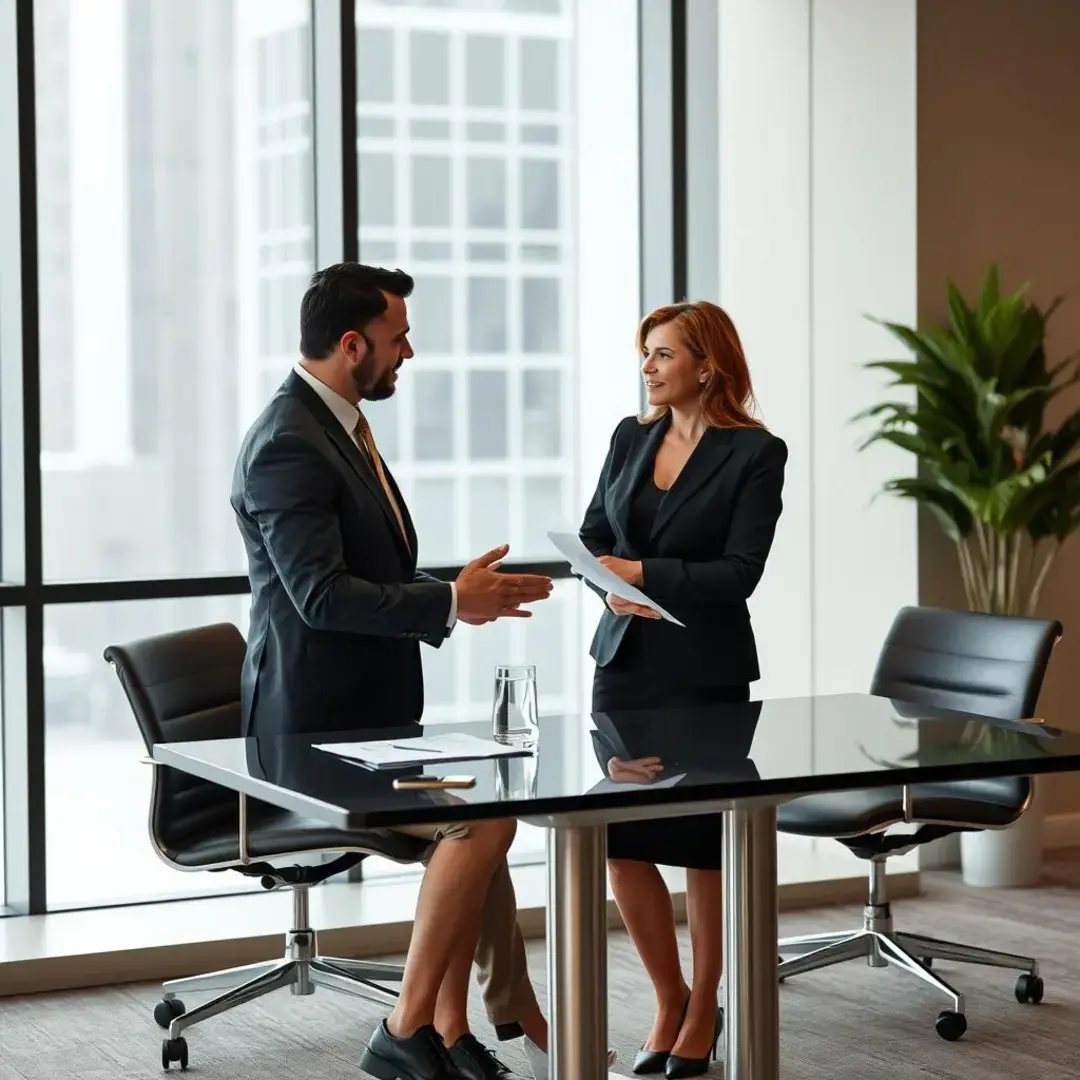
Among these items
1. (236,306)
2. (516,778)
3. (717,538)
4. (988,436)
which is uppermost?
(236,306)

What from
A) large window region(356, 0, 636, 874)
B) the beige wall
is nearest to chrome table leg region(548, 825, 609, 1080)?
large window region(356, 0, 636, 874)

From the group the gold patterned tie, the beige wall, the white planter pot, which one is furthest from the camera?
the beige wall

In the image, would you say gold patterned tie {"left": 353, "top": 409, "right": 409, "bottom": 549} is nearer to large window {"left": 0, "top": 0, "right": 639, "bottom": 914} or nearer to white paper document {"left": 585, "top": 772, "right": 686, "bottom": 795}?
white paper document {"left": 585, "top": 772, "right": 686, "bottom": 795}

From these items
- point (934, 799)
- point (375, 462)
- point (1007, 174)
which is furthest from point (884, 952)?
point (1007, 174)

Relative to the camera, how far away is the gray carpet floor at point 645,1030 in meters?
4.02

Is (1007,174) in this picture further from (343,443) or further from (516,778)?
(516,778)

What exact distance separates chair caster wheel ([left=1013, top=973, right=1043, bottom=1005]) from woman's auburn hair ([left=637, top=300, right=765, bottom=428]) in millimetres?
1573

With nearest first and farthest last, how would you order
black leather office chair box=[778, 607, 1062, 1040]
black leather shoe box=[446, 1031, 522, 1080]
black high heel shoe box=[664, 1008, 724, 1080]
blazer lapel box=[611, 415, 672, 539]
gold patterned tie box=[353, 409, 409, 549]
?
black leather shoe box=[446, 1031, 522, 1080] → gold patterned tie box=[353, 409, 409, 549] → black high heel shoe box=[664, 1008, 724, 1080] → blazer lapel box=[611, 415, 672, 539] → black leather office chair box=[778, 607, 1062, 1040]

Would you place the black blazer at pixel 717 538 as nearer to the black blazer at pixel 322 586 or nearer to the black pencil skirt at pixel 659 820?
the black pencil skirt at pixel 659 820

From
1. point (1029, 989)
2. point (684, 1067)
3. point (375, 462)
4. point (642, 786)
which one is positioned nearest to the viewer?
point (642, 786)

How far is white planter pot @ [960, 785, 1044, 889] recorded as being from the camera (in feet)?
18.7

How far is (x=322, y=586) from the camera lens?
3.39 meters

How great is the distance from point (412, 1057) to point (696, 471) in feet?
4.62

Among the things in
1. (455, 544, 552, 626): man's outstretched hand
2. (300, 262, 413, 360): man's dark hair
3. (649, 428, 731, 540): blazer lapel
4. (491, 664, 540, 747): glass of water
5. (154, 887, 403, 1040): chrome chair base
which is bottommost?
(154, 887, 403, 1040): chrome chair base
